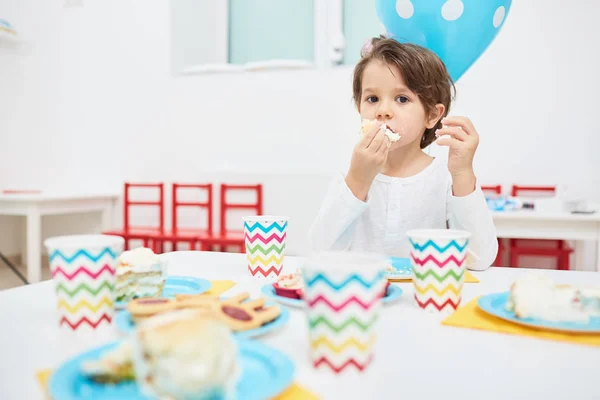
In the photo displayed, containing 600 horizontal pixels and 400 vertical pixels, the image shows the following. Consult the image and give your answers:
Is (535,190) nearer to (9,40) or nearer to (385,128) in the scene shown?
(385,128)

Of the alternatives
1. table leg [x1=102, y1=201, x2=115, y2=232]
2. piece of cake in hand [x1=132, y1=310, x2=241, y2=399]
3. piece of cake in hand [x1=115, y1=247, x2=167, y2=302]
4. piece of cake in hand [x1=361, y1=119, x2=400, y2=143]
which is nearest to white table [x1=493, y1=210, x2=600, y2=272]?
piece of cake in hand [x1=361, y1=119, x2=400, y2=143]

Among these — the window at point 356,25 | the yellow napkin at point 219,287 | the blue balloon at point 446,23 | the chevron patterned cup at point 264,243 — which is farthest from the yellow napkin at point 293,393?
the window at point 356,25

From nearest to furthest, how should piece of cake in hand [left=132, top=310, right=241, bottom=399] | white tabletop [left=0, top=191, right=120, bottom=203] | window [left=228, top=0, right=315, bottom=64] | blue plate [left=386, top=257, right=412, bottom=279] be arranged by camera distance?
1. piece of cake in hand [left=132, top=310, right=241, bottom=399]
2. blue plate [left=386, top=257, right=412, bottom=279]
3. white tabletop [left=0, top=191, right=120, bottom=203]
4. window [left=228, top=0, right=315, bottom=64]

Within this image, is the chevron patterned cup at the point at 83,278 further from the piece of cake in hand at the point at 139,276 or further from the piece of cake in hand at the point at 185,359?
the piece of cake in hand at the point at 185,359

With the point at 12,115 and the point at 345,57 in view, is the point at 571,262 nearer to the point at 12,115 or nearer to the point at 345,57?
the point at 345,57

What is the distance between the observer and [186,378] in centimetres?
34

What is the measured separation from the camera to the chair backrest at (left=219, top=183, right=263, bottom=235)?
324cm

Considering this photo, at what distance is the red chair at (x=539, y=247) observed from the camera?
2701mm

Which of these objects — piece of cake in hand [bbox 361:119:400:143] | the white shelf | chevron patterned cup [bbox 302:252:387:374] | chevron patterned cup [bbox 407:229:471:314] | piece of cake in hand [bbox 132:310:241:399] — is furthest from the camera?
the white shelf

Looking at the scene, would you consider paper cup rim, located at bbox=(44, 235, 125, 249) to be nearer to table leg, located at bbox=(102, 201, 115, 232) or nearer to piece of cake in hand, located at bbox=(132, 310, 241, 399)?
piece of cake in hand, located at bbox=(132, 310, 241, 399)

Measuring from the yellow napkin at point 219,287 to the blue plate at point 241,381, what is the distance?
1.03 feet

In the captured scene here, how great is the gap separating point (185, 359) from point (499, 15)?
5.69 feet

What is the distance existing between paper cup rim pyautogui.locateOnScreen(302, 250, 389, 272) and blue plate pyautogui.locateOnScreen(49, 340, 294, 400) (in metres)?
0.09

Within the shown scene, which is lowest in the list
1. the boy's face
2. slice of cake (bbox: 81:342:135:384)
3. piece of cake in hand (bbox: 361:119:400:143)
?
slice of cake (bbox: 81:342:135:384)
